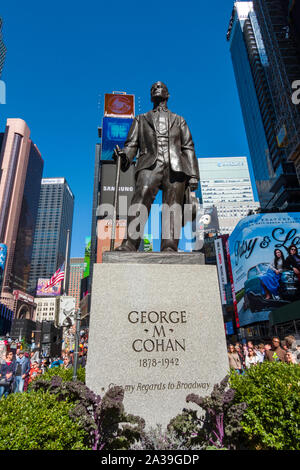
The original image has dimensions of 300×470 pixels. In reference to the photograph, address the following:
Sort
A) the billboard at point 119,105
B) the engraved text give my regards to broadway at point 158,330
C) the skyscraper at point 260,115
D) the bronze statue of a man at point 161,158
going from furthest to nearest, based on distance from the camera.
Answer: the skyscraper at point 260,115 → the billboard at point 119,105 → the bronze statue of a man at point 161,158 → the engraved text give my regards to broadway at point 158,330

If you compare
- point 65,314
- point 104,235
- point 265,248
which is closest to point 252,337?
point 265,248

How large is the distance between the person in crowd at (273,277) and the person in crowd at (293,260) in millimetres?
693

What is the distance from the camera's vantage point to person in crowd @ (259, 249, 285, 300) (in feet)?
130

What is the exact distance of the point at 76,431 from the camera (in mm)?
2771

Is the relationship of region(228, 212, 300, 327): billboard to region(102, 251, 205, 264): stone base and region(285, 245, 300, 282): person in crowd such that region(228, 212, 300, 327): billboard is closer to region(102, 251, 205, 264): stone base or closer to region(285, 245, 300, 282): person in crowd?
region(285, 245, 300, 282): person in crowd

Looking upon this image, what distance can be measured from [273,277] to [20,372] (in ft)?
119

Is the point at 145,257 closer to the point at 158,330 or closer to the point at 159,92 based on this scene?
the point at 158,330

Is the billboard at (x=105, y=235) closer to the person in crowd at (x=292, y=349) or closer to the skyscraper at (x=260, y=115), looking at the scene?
the skyscraper at (x=260, y=115)

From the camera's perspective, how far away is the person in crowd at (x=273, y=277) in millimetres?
39594

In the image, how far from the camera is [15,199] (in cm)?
13512

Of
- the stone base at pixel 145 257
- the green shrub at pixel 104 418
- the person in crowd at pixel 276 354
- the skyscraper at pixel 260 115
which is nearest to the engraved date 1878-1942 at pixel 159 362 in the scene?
the green shrub at pixel 104 418

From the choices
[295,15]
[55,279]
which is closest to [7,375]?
[55,279]

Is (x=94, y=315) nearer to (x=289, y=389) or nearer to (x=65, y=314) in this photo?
(x=289, y=389)
